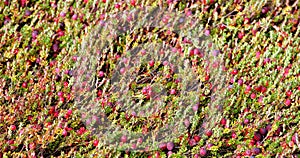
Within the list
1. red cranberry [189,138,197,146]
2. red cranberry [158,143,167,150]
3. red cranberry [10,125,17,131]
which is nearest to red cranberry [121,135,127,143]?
red cranberry [158,143,167,150]

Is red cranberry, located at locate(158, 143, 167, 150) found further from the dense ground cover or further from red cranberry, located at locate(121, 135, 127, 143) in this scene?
red cranberry, located at locate(121, 135, 127, 143)

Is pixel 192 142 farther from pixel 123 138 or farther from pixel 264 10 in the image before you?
pixel 264 10

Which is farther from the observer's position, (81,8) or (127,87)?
(81,8)

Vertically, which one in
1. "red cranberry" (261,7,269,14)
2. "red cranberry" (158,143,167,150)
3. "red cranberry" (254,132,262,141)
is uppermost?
"red cranberry" (261,7,269,14)

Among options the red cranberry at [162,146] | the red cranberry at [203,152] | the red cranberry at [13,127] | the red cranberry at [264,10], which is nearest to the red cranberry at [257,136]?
the red cranberry at [203,152]

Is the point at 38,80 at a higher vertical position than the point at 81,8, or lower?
lower

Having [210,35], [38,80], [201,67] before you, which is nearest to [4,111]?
[38,80]

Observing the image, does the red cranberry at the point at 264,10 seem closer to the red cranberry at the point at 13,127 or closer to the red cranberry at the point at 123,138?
the red cranberry at the point at 123,138

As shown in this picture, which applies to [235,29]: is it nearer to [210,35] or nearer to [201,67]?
[210,35]
